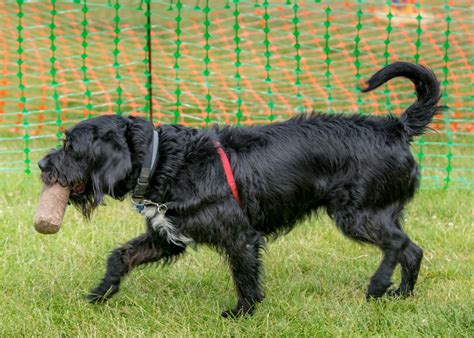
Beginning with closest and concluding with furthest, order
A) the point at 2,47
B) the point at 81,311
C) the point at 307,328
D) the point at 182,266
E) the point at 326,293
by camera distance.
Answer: the point at 307,328
the point at 81,311
the point at 326,293
the point at 182,266
the point at 2,47

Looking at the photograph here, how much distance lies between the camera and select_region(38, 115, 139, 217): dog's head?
390 centimetres

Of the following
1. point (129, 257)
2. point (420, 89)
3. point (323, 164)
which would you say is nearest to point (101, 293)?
point (129, 257)

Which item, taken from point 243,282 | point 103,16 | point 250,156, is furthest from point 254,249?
point 103,16

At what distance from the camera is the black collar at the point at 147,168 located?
3.97m

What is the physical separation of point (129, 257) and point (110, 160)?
2.29 ft

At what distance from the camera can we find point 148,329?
394 centimetres

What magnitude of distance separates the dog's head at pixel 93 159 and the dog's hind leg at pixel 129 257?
1.47ft

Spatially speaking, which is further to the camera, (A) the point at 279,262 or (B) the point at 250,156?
(A) the point at 279,262

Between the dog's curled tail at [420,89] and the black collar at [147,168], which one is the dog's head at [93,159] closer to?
the black collar at [147,168]

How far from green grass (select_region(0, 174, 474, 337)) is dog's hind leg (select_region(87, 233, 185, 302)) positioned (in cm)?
9

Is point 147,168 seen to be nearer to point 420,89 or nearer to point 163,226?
point 163,226

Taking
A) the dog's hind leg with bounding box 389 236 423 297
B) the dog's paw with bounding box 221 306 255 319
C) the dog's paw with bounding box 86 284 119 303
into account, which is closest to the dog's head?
the dog's paw with bounding box 86 284 119 303

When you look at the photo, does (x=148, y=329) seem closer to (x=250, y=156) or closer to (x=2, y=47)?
(x=250, y=156)

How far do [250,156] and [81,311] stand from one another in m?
1.31
